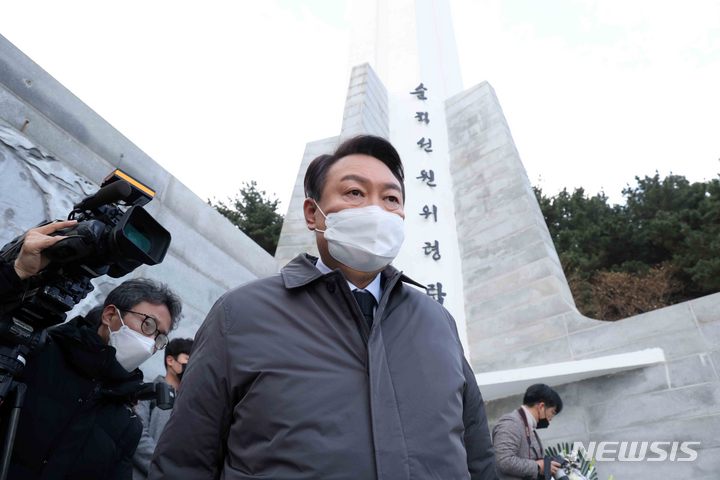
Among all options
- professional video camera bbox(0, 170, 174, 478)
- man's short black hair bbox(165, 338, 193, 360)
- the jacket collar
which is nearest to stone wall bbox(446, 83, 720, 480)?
man's short black hair bbox(165, 338, 193, 360)

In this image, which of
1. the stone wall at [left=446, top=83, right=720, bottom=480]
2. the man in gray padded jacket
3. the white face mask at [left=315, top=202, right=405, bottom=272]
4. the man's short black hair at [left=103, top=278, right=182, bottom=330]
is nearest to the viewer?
the man in gray padded jacket

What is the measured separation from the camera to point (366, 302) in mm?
1553

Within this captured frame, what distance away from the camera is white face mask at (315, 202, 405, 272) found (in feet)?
5.30

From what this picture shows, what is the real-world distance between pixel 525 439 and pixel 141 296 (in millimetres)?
2714

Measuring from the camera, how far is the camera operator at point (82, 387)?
1.82 m

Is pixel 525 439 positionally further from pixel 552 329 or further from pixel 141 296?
pixel 552 329

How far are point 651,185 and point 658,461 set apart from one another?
14.9 m

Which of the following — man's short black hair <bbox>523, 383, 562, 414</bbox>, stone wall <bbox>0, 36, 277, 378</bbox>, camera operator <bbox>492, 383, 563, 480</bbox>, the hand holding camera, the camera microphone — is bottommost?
camera operator <bbox>492, 383, 563, 480</bbox>

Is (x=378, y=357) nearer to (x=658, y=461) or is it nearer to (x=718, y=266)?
(x=658, y=461)

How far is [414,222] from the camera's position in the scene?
8312mm

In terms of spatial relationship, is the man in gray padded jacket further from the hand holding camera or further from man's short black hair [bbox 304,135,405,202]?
the hand holding camera

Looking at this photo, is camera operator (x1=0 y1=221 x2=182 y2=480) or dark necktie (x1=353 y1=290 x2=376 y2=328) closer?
dark necktie (x1=353 y1=290 x2=376 y2=328)

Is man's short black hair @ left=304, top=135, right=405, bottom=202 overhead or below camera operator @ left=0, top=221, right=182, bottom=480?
overhead

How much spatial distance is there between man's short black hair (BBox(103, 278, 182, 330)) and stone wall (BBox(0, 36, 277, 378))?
117cm
